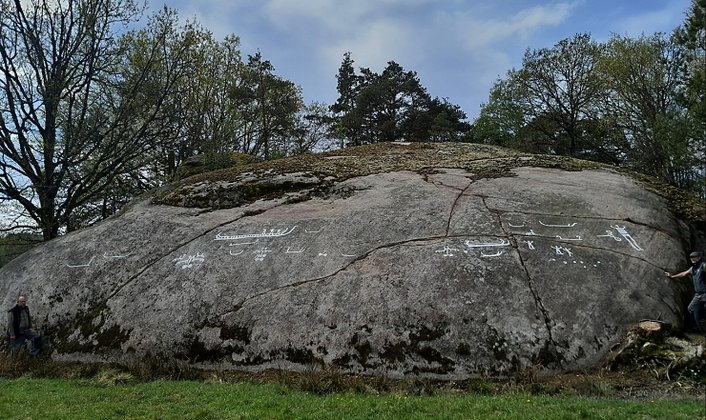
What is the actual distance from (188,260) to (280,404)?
5803mm

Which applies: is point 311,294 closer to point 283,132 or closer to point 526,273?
point 526,273

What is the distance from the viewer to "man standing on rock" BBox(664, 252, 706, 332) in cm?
982

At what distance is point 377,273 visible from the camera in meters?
11.1

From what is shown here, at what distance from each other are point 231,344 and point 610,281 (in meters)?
7.31

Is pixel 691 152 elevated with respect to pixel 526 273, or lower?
elevated

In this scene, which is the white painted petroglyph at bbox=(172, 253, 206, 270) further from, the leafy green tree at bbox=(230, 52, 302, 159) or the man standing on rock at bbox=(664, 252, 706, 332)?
the leafy green tree at bbox=(230, 52, 302, 159)

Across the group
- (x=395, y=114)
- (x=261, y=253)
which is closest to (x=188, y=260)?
(x=261, y=253)

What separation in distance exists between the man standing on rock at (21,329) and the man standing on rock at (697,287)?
13.4m

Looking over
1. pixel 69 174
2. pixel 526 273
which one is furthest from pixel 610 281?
pixel 69 174

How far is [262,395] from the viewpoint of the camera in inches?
341

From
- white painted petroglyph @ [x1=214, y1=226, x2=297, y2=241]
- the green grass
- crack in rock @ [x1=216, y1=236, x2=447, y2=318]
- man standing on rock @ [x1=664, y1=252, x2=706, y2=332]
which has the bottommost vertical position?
the green grass

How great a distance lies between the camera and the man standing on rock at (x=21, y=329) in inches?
483

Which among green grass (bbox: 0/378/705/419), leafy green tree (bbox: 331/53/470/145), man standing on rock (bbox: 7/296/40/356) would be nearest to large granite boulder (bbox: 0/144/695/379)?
man standing on rock (bbox: 7/296/40/356)

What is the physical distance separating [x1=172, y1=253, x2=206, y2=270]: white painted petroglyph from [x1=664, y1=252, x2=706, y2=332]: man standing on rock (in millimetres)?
10031
